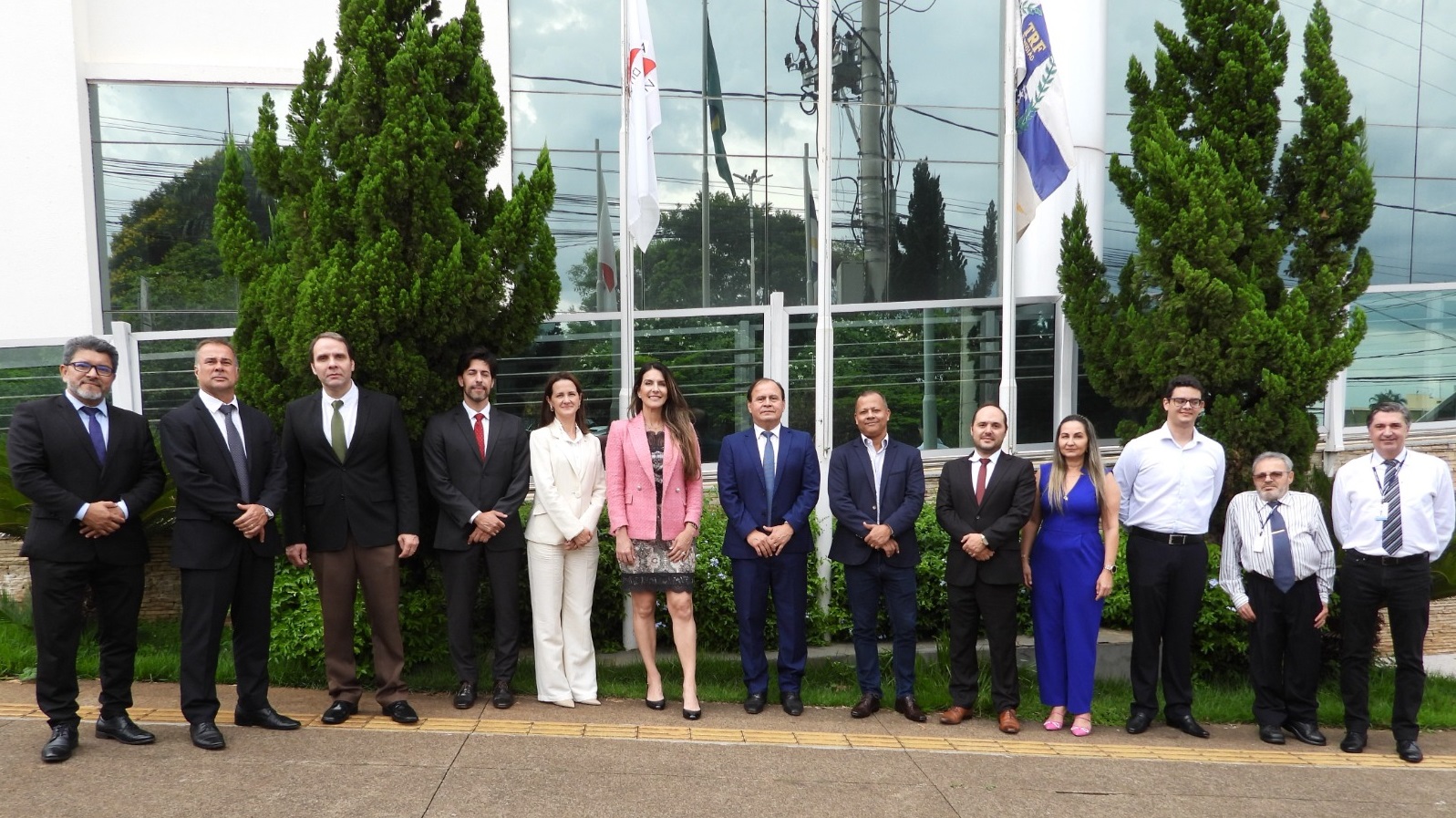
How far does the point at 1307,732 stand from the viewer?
5859mm

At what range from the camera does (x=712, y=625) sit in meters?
7.02

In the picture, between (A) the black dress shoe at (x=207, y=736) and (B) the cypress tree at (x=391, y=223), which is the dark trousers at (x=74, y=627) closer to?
(A) the black dress shoe at (x=207, y=736)

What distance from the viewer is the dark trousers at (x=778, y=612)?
603 centimetres

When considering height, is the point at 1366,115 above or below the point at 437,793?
above

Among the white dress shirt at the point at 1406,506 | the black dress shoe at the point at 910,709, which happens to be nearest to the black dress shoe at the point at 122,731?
the black dress shoe at the point at 910,709

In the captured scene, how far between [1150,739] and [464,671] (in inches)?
145

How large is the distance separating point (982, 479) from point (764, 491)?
1185 mm

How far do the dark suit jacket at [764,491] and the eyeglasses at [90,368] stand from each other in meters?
3.02

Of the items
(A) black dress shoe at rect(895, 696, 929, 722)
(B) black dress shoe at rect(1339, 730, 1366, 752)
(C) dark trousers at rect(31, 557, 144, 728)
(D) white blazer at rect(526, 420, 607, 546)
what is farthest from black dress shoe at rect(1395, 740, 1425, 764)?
(C) dark trousers at rect(31, 557, 144, 728)

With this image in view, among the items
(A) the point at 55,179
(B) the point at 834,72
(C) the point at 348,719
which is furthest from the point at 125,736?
(B) the point at 834,72

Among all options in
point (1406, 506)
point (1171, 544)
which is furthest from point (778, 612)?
point (1406, 506)

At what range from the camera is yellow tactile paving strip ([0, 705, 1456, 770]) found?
5.42 metres

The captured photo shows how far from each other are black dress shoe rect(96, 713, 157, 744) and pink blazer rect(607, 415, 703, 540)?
2427 millimetres

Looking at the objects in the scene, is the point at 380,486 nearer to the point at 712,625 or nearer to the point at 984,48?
the point at 712,625
